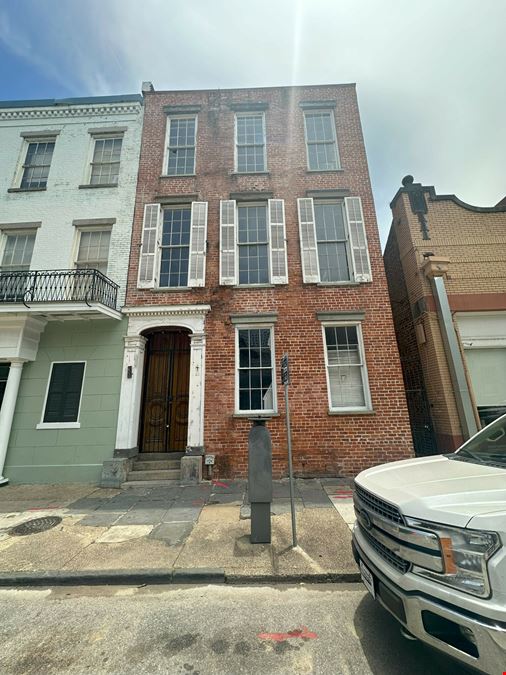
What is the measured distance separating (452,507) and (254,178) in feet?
31.6

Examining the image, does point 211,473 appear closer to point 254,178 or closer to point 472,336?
point 472,336

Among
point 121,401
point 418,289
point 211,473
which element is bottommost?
point 211,473

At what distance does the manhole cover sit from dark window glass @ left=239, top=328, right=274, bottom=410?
4215 millimetres

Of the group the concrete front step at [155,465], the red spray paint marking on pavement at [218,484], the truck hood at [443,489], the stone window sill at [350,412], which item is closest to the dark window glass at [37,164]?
the concrete front step at [155,465]

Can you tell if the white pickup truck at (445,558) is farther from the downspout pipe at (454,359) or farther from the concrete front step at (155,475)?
the downspout pipe at (454,359)

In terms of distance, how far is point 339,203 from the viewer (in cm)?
905

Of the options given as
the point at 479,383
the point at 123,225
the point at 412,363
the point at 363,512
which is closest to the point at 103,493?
the point at 363,512

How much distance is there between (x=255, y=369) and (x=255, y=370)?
3 cm

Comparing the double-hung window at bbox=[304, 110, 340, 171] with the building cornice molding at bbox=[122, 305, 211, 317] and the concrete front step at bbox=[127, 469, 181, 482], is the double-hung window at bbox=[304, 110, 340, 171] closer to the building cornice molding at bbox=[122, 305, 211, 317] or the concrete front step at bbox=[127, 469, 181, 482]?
the building cornice molding at bbox=[122, 305, 211, 317]

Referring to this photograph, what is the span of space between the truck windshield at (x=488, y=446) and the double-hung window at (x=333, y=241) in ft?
18.0

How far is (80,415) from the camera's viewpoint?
7.36 meters

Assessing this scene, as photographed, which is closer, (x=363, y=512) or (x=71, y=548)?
(x=363, y=512)

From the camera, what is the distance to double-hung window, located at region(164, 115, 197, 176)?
9.60 m

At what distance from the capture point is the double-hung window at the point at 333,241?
324 inches
